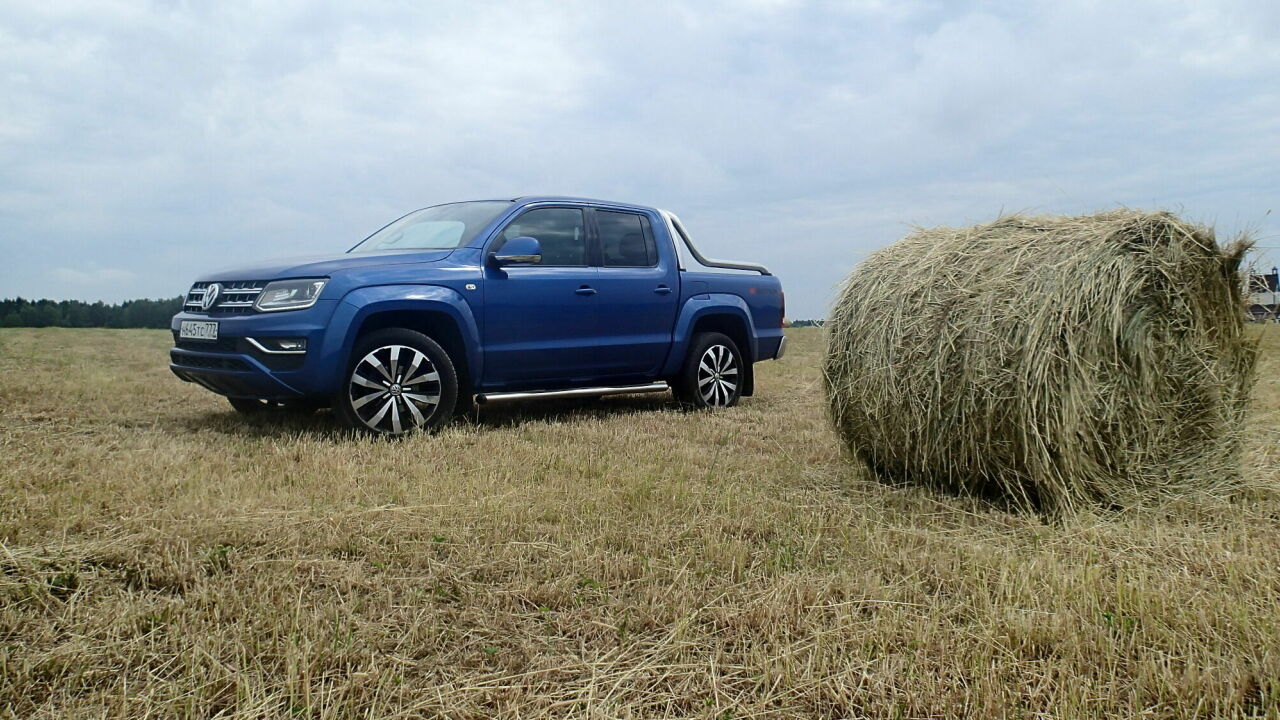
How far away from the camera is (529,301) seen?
7078 millimetres

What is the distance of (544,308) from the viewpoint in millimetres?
7172

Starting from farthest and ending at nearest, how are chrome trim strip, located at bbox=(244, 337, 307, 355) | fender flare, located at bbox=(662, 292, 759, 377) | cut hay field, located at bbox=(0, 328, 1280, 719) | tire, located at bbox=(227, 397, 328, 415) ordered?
fender flare, located at bbox=(662, 292, 759, 377)
tire, located at bbox=(227, 397, 328, 415)
chrome trim strip, located at bbox=(244, 337, 307, 355)
cut hay field, located at bbox=(0, 328, 1280, 719)

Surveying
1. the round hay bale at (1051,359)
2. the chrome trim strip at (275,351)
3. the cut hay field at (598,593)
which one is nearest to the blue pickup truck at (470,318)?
the chrome trim strip at (275,351)

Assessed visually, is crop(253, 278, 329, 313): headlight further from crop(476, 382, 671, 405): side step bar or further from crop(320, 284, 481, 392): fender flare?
crop(476, 382, 671, 405): side step bar

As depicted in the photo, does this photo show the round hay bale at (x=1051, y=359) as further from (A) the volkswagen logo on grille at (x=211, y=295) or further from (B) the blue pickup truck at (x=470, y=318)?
(A) the volkswagen logo on grille at (x=211, y=295)

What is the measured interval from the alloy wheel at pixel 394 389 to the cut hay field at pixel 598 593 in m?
0.79

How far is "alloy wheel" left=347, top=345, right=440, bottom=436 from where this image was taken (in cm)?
635

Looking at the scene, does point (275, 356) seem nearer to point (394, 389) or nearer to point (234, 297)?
point (234, 297)

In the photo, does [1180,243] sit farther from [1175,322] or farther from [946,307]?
[946,307]

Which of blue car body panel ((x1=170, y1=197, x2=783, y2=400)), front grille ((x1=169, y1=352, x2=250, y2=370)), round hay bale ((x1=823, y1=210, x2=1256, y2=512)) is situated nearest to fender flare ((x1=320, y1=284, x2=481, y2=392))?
blue car body panel ((x1=170, y1=197, x2=783, y2=400))

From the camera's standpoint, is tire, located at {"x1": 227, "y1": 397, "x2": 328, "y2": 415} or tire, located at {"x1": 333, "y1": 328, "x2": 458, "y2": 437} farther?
tire, located at {"x1": 227, "y1": 397, "x2": 328, "y2": 415}

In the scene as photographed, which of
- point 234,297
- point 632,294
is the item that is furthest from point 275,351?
point 632,294

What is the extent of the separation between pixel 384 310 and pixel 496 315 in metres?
0.86

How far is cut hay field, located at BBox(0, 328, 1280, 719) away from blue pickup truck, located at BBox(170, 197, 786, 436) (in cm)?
89
